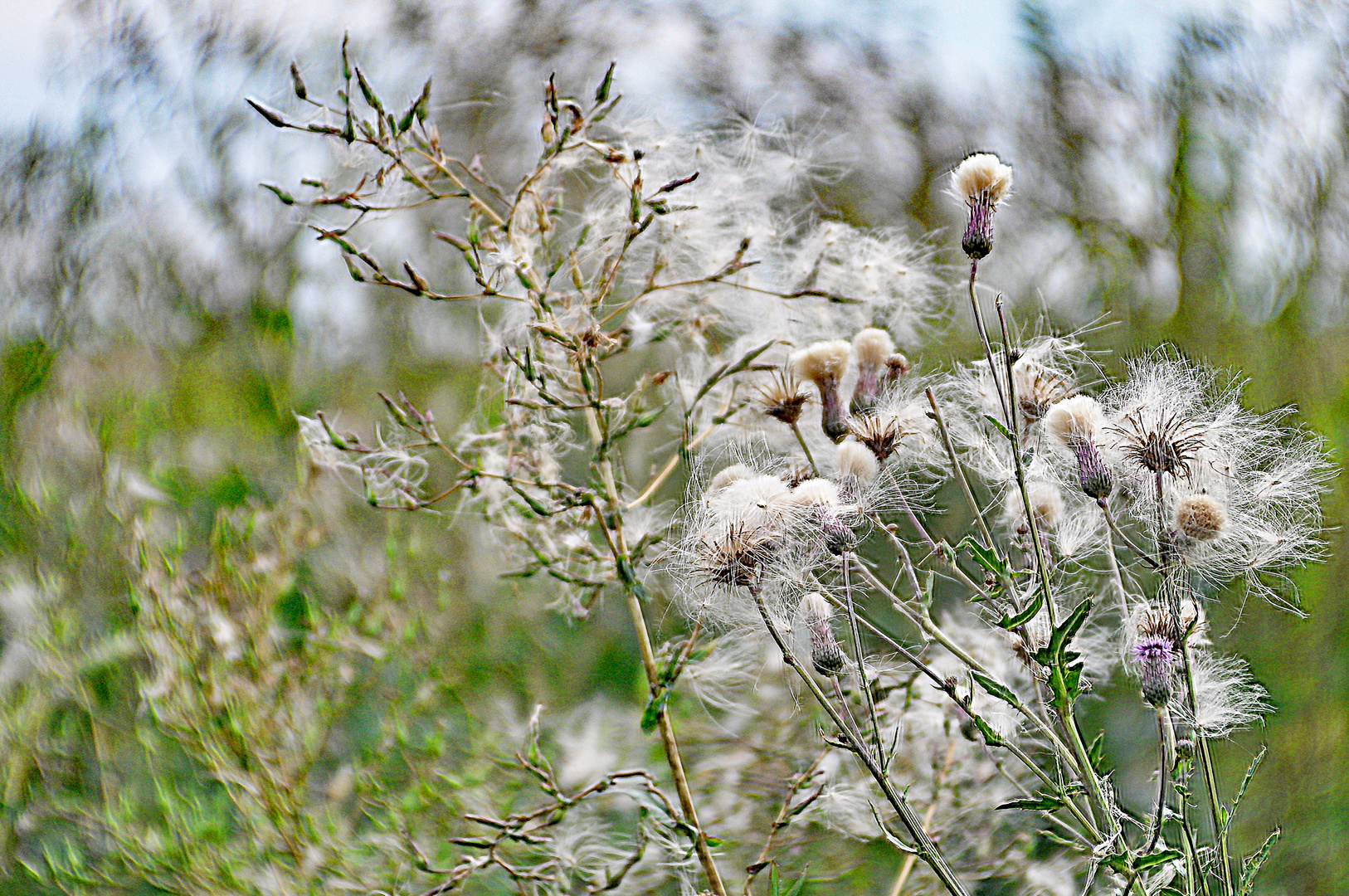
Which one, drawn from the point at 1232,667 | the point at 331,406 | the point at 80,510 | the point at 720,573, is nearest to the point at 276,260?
the point at 331,406

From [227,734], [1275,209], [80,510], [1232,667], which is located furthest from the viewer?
[1275,209]

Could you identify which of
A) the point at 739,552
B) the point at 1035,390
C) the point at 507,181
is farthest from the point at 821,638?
the point at 507,181

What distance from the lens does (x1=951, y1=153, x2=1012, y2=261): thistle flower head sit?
0.35 metres

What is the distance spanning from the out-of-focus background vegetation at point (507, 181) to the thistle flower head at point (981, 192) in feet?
1.64

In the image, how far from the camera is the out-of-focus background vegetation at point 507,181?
0.84 metres

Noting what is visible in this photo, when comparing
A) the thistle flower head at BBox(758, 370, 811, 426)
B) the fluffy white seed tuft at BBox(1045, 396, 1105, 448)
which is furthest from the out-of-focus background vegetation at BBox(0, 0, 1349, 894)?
the fluffy white seed tuft at BBox(1045, 396, 1105, 448)

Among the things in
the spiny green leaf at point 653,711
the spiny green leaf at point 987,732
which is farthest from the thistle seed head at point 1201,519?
the spiny green leaf at point 653,711

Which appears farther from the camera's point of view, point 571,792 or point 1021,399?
point 571,792

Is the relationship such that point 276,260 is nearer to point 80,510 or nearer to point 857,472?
point 80,510

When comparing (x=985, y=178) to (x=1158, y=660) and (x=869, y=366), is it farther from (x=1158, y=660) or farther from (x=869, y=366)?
(x=1158, y=660)

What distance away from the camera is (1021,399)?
39cm

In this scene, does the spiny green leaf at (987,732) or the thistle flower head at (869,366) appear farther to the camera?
the thistle flower head at (869,366)

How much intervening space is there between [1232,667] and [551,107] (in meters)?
0.49

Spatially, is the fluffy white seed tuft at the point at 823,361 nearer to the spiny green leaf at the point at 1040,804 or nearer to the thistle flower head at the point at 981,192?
the thistle flower head at the point at 981,192
